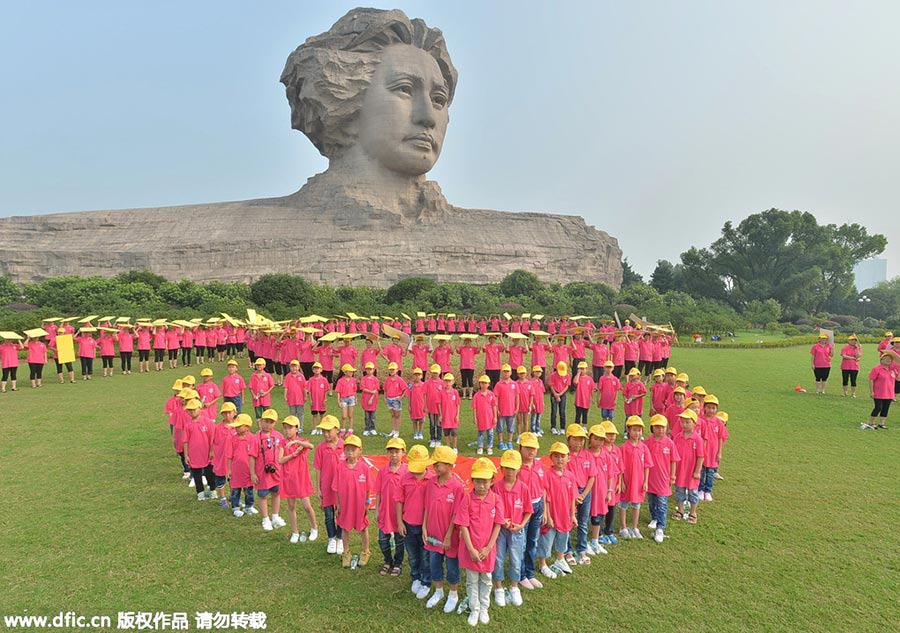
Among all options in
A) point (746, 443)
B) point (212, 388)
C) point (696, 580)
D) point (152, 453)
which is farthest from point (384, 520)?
point (746, 443)

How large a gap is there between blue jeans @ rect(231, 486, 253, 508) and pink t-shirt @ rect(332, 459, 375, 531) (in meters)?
1.85

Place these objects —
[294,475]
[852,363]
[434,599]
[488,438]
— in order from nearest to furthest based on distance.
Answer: [434,599] < [294,475] < [488,438] < [852,363]

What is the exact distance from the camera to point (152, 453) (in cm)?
864

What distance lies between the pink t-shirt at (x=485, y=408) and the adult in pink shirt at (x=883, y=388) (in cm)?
777

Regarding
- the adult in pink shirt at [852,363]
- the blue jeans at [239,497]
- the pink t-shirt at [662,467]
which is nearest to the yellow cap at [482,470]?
the pink t-shirt at [662,467]

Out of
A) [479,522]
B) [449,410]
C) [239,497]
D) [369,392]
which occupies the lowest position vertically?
[239,497]

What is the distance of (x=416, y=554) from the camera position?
4734 mm

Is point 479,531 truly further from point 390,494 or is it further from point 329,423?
point 329,423

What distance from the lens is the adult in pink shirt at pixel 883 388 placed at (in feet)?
33.2

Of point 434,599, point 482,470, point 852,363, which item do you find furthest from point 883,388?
point 434,599

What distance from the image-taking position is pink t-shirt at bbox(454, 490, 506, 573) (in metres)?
4.25

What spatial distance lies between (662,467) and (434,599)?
2904mm

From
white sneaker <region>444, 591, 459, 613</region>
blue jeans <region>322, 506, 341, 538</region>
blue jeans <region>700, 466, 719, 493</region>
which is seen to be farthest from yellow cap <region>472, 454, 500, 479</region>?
blue jeans <region>700, 466, 719, 493</region>

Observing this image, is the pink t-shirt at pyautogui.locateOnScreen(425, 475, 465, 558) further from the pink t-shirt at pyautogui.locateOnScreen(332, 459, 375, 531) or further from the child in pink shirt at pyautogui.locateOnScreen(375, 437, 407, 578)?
the pink t-shirt at pyautogui.locateOnScreen(332, 459, 375, 531)
